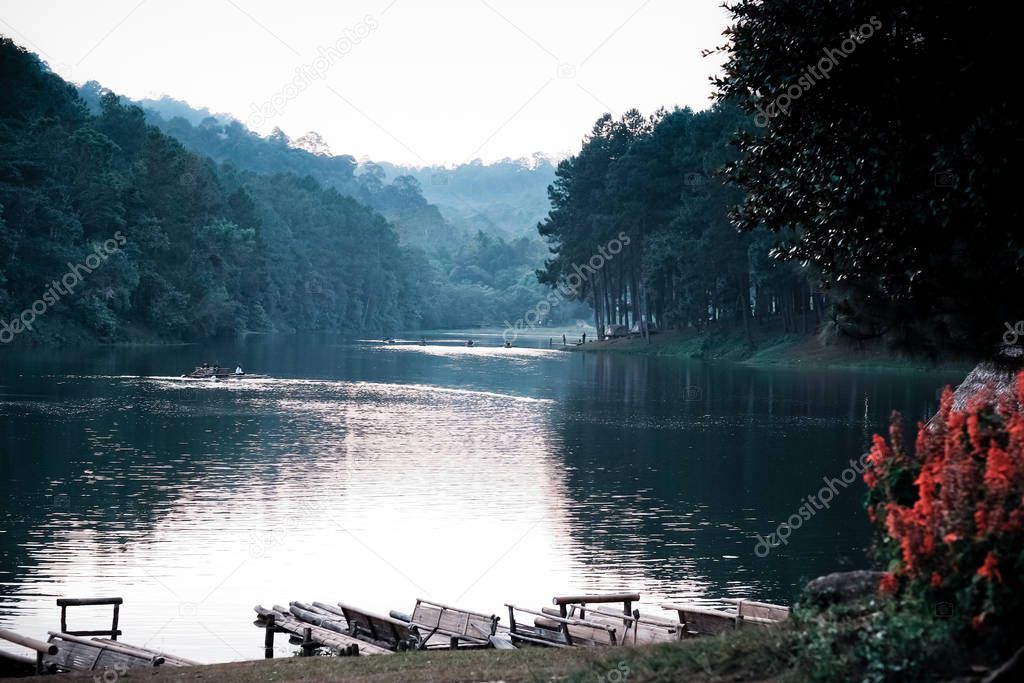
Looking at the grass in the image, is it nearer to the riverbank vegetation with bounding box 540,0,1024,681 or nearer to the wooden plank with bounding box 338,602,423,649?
the riverbank vegetation with bounding box 540,0,1024,681

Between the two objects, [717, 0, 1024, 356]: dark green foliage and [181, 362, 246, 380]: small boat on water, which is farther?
[181, 362, 246, 380]: small boat on water

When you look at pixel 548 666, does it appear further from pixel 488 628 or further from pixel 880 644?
pixel 880 644

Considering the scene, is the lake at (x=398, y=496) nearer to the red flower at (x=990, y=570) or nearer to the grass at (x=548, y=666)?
the grass at (x=548, y=666)

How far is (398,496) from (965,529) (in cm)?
2552

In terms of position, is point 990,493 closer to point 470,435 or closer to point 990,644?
point 990,644

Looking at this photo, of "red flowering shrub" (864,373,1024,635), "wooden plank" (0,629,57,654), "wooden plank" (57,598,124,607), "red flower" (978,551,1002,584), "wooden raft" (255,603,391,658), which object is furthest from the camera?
"wooden plank" (57,598,124,607)

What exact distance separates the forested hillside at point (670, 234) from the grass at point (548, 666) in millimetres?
71054

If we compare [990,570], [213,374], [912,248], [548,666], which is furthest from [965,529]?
[213,374]

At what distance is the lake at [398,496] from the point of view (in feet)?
76.6

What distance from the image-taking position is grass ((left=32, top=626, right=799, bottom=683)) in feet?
35.5

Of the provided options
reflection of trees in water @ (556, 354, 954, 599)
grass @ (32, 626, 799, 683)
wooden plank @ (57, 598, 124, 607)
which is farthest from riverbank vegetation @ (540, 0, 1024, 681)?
wooden plank @ (57, 598, 124, 607)

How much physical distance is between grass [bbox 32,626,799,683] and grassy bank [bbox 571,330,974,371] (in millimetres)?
66784

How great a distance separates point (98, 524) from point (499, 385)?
167 ft

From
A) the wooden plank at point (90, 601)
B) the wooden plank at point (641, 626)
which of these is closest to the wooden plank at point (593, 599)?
the wooden plank at point (641, 626)
